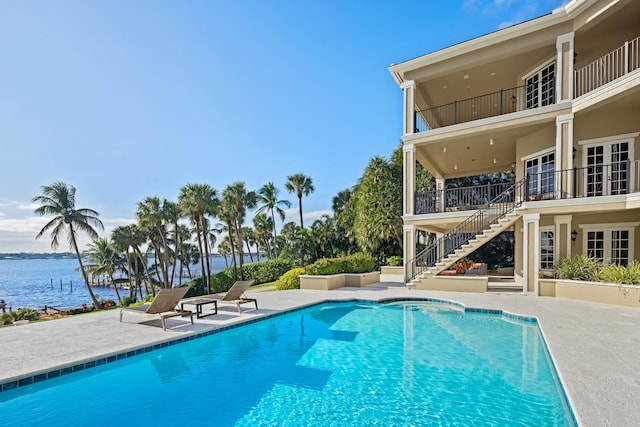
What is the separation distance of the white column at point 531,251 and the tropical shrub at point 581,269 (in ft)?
2.65

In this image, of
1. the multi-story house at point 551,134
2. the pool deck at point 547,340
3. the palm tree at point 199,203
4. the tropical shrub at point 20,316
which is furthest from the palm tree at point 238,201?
the pool deck at point 547,340

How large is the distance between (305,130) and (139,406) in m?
21.2

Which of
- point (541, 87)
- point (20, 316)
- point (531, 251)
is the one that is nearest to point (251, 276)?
point (20, 316)

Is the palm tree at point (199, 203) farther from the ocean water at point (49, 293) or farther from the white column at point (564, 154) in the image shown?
the white column at point (564, 154)

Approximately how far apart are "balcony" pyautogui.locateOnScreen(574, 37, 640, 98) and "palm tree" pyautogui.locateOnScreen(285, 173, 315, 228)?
86.6 ft

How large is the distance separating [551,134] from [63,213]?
33781 millimetres

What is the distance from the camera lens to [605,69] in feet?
39.4

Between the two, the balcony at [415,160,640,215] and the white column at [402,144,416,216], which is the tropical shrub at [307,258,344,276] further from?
the balcony at [415,160,640,215]

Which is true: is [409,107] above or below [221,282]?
above

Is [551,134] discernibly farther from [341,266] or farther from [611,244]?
[341,266]

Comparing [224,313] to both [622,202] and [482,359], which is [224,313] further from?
[622,202]

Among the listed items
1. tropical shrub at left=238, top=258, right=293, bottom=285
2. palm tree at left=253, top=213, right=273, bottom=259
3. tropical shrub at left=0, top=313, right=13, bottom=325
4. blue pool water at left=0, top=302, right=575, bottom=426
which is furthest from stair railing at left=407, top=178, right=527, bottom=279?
palm tree at left=253, top=213, right=273, bottom=259

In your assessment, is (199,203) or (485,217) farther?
(199,203)

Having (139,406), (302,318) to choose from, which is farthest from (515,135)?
(139,406)
